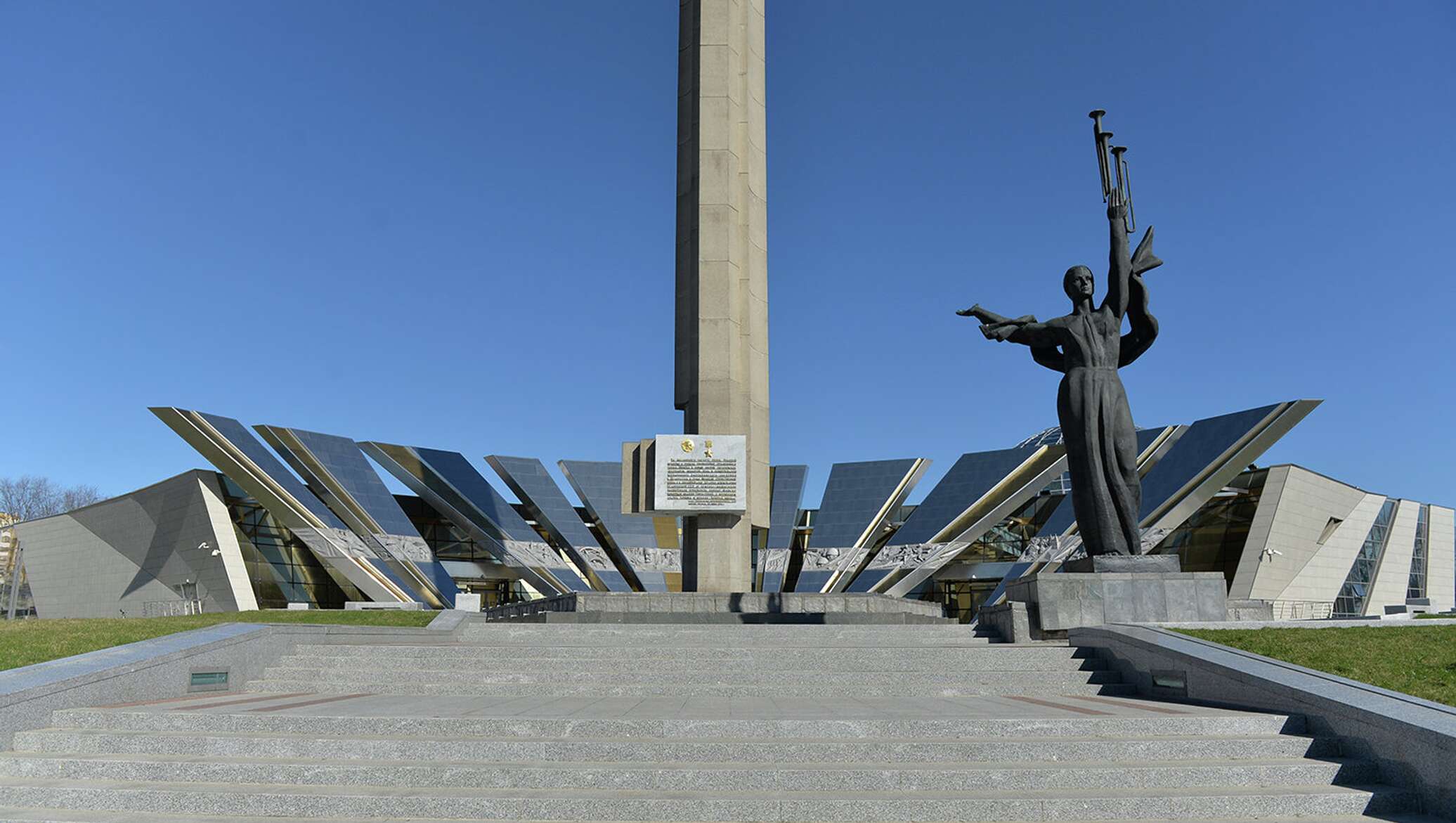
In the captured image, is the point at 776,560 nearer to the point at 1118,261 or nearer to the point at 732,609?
the point at 732,609

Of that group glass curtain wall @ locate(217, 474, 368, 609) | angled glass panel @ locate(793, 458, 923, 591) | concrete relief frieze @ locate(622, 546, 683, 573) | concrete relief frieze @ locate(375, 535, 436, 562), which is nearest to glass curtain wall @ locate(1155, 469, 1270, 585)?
angled glass panel @ locate(793, 458, 923, 591)

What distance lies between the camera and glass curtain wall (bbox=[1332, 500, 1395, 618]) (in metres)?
27.3

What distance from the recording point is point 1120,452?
8.85 meters

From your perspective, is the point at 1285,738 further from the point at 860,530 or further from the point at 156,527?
the point at 156,527

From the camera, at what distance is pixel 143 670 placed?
6352mm

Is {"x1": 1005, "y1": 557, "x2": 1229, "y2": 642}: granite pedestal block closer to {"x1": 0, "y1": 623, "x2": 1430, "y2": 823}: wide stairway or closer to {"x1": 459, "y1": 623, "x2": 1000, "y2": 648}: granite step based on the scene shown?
{"x1": 459, "y1": 623, "x2": 1000, "y2": 648}: granite step

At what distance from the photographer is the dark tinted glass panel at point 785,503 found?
90.6ft

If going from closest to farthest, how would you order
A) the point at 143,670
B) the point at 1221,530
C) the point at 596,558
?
the point at 143,670 → the point at 1221,530 → the point at 596,558

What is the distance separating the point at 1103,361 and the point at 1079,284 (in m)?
0.78

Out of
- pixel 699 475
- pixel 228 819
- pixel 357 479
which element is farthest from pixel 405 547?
pixel 228 819

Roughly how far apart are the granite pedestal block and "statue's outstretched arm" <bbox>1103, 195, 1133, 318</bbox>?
2.47 metres

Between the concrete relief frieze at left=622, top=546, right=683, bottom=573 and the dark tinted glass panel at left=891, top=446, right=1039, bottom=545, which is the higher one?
the dark tinted glass panel at left=891, top=446, right=1039, bottom=545

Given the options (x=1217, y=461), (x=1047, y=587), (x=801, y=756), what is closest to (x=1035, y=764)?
(x=801, y=756)

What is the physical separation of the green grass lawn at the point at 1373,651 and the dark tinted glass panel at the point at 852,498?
1913cm
